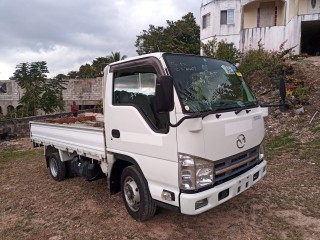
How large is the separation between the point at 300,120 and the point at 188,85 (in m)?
Answer: 6.77

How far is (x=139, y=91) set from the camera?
11.5 ft

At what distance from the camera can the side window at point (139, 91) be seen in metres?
3.28

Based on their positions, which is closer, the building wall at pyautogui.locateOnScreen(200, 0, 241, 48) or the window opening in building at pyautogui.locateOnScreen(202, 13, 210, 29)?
the building wall at pyautogui.locateOnScreen(200, 0, 241, 48)

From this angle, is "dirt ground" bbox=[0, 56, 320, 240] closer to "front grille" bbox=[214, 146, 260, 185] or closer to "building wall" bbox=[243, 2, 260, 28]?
"front grille" bbox=[214, 146, 260, 185]

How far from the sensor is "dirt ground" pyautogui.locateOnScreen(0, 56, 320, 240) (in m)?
3.48

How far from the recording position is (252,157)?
3.65 m

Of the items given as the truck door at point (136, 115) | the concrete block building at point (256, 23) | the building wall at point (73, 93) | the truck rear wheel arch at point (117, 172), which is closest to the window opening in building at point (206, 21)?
the concrete block building at point (256, 23)

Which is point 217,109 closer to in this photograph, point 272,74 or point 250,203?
point 250,203

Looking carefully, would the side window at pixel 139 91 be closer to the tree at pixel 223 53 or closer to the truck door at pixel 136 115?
the truck door at pixel 136 115

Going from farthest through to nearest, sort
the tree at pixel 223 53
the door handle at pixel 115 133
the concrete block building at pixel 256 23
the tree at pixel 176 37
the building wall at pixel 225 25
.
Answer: the tree at pixel 176 37, the building wall at pixel 225 25, the concrete block building at pixel 256 23, the tree at pixel 223 53, the door handle at pixel 115 133

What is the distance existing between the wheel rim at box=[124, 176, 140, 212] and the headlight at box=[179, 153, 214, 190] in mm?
916

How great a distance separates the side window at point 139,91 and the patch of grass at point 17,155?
6026 millimetres

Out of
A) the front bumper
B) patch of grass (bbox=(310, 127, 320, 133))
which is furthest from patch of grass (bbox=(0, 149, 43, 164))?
patch of grass (bbox=(310, 127, 320, 133))

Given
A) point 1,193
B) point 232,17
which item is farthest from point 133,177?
point 232,17
